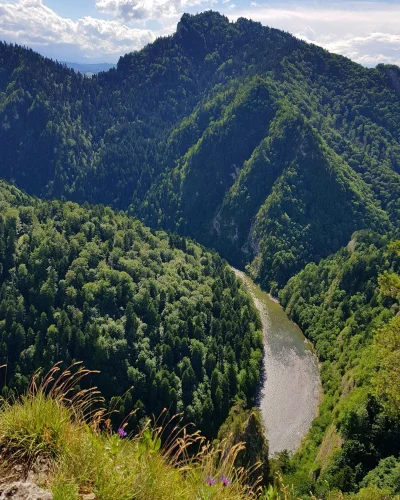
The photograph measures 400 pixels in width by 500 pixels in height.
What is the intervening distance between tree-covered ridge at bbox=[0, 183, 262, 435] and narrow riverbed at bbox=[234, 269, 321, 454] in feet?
15.0

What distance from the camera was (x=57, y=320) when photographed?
91.0 metres

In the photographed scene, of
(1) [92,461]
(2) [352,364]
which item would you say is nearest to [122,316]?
(2) [352,364]

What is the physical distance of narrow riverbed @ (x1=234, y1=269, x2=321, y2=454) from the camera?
269ft

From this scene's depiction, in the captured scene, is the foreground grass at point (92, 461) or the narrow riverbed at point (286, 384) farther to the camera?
the narrow riverbed at point (286, 384)

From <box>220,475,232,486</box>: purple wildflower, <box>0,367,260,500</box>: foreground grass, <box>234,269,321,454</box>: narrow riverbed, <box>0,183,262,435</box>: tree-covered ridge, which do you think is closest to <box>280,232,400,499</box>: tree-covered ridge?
<box>234,269,321,454</box>: narrow riverbed

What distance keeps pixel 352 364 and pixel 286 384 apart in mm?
16661

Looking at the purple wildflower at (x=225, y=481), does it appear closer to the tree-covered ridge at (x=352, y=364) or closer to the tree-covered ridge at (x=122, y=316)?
the tree-covered ridge at (x=352, y=364)

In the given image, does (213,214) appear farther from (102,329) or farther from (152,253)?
(102,329)

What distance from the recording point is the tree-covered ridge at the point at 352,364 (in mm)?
38062

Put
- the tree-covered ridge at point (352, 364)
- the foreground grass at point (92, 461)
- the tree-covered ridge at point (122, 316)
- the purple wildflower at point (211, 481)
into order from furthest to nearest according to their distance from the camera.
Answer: the tree-covered ridge at point (122, 316)
the tree-covered ridge at point (352, 364)
the purple wildflower at point (211, 481)
the foreground grass at point (92, 461)

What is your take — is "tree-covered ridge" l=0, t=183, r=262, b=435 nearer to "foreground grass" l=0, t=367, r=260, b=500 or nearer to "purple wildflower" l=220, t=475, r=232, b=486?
"foreground grass" l=0, t=367, r=260, b=500

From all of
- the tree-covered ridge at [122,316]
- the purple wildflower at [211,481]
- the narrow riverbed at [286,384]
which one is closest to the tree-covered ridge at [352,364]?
the narrow riverbed at [286,384]

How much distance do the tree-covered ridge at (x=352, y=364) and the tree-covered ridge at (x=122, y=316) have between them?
17.9 meters

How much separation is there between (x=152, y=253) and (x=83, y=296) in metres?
30.0
